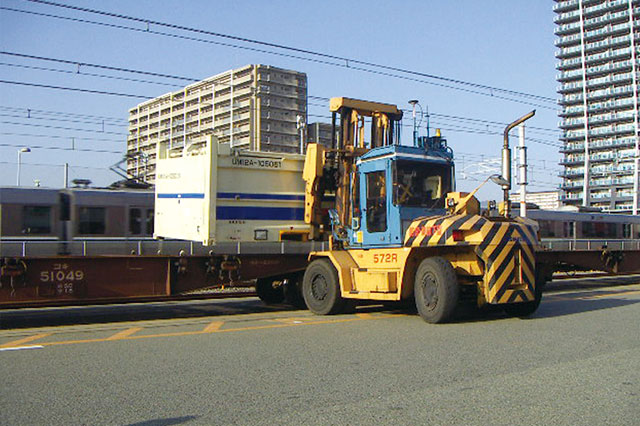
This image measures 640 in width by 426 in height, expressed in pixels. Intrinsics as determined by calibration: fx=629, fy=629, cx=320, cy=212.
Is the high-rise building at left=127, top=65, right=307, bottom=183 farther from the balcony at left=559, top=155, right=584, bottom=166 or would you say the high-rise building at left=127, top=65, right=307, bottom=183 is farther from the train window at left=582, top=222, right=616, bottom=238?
the train window at left=582, top=222, right=616, bottom=238

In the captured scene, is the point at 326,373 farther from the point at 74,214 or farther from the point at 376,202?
the point at 74,214

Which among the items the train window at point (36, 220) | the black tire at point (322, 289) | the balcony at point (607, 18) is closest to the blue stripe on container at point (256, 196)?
the black tire at point (322, 289)

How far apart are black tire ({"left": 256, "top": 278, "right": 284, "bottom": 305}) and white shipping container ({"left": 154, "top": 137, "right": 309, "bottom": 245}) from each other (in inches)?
58.7

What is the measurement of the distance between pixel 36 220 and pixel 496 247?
1051 centimetres

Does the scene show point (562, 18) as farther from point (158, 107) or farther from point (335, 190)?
point (335, 190)

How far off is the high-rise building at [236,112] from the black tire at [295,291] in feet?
271

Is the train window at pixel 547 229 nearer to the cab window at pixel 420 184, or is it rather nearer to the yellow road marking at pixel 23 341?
the cab window at pixel 420 184

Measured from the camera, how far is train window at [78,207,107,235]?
1537 cm

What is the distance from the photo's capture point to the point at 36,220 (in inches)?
580

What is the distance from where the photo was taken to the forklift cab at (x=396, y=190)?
11.4 metres

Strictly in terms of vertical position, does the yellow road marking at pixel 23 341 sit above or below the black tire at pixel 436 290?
below

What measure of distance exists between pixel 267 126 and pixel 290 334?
3533 inches

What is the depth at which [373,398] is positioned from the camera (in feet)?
18.4

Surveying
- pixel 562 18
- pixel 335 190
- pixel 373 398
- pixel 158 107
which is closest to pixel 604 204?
pixel 562 18
